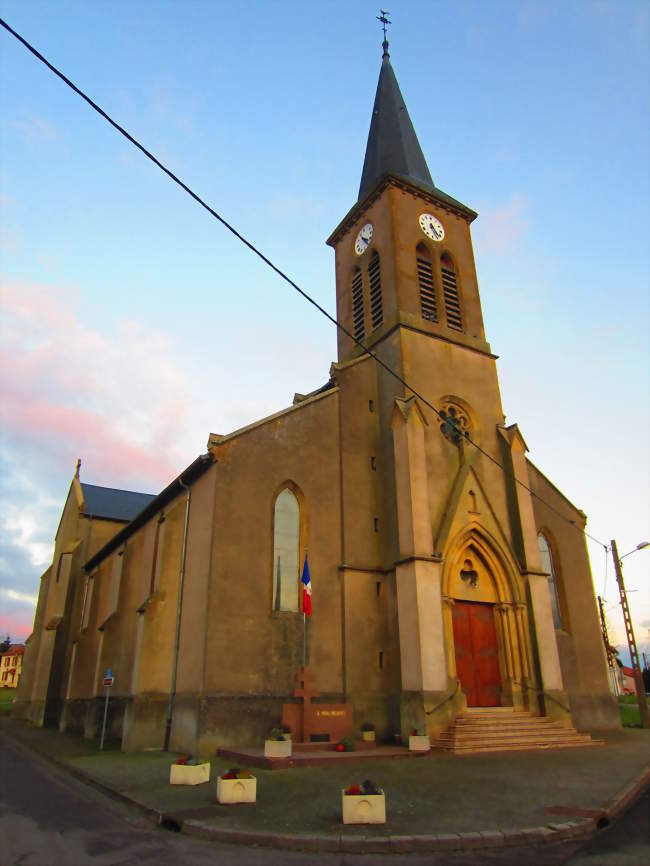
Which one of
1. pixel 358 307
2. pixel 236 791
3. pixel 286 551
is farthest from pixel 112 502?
pixel 236 791

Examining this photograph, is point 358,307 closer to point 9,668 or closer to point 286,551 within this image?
point 286,551

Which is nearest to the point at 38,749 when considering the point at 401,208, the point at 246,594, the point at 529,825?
the point at 246,594

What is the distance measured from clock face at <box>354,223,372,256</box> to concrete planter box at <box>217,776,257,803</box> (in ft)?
68.2

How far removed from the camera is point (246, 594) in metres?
16.2

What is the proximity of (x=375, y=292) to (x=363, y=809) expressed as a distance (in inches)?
758

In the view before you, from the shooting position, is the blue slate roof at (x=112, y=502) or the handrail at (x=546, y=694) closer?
the handrail at (x=546, y=694)

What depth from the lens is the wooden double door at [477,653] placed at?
17.8m

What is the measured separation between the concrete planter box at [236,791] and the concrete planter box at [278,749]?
3.52m

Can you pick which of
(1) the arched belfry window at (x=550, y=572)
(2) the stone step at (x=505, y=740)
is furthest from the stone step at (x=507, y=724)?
(1) the arched belfry window at (x=550, y=572)

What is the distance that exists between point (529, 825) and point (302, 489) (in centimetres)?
1149

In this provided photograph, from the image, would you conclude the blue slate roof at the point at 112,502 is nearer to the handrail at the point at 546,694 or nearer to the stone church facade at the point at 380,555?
the stone church facade at the point at 380,555

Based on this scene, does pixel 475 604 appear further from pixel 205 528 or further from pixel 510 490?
pixel 205 528

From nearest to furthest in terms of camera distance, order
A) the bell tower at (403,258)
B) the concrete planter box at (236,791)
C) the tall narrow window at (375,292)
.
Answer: the concrete planter box at (236,791) < the bell tower at (403,258) < the tall narrow window at (375,292)

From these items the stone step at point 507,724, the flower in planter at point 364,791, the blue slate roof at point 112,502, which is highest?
the blue slate roof at point 112,502
